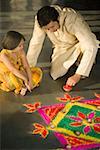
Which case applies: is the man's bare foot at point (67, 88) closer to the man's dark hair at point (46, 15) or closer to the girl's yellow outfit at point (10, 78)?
the girl's yellow outfit at point (10, 78)

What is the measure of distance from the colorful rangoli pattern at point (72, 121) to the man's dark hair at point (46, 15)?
0.53m

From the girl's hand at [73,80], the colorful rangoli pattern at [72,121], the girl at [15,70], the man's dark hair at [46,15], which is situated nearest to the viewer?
the colorful rangoli pattern at [72,121]

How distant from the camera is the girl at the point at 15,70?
2.56 metres

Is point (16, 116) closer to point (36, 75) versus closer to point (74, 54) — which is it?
point (36, 75)

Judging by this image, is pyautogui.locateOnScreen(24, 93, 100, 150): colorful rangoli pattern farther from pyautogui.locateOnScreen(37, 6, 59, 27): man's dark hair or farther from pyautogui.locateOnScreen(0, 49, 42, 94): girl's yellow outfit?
pyautogui.locateOnScreen(37, 6, 59, 27): man's dark hair

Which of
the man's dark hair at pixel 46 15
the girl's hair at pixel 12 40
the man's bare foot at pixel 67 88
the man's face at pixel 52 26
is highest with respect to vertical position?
the man's dark hair at pixel 46 15

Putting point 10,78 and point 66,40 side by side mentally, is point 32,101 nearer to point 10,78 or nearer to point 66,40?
point 10,78

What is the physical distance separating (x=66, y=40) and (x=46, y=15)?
38 cm

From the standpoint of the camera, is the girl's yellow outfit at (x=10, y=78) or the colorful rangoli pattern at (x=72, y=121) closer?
the colorful rangoli pattern at (x=72, y=121)

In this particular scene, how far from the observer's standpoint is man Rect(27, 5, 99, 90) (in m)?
2.47

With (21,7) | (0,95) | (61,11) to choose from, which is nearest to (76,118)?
(0,95)

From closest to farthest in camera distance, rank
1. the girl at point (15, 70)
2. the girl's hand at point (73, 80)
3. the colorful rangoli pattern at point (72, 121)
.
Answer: the colorful rangoli pattern at point (72, 121), the girl at point (15, 70), the girl's hand at point (73, 80)

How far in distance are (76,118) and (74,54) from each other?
0.63 meters

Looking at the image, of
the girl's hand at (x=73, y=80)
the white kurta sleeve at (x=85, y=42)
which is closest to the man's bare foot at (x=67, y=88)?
the girl's hand at (x=73, y=80)
